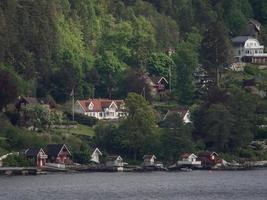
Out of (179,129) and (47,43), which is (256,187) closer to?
(179,129)

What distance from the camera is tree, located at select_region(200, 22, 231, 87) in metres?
139

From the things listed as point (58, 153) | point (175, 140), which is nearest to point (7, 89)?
point (58, 153)

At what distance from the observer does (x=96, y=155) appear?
115812mm

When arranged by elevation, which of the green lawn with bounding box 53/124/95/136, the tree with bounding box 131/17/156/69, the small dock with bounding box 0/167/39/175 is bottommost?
the small dock with bounding box 0/167/39/175

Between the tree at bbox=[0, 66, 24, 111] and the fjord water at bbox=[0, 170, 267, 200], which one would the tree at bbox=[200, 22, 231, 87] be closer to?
the tree at bbox=[0, 66, 24, 111]

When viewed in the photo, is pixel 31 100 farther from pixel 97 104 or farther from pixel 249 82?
pixel 249 82

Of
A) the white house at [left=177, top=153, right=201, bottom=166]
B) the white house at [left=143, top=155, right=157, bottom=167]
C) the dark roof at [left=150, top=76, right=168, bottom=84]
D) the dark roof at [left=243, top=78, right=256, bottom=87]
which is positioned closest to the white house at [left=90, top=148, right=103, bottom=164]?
the white house at [left=143, top=155, right=157, bottom=167]

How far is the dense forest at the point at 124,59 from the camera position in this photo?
11969 centimetres

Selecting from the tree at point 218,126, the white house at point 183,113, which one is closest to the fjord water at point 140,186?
the tree at point 218,126

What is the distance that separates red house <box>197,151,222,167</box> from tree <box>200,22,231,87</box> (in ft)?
70.5

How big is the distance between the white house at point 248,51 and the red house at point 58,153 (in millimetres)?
40977

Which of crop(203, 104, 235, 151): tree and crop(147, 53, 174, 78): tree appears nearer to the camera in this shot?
crop(203, 104, 235, 151): tree

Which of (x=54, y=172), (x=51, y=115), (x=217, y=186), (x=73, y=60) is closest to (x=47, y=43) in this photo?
(x=73, y=60)

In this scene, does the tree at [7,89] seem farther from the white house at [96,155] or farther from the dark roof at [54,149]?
the white house at [96,155]
